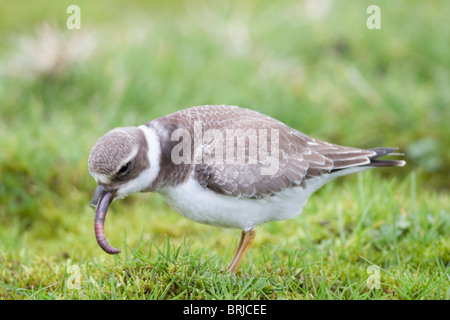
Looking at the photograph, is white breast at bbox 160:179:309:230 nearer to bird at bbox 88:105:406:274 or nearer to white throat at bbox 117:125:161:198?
bird at bbox 88:105:406:274

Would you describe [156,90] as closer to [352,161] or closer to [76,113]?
[76,113]

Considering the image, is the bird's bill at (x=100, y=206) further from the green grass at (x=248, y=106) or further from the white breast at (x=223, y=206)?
the white breast at (x=223, y=206)

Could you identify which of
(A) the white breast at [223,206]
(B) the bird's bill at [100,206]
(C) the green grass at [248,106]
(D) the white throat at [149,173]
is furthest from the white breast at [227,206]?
(B) the bird's bill at [100,206]

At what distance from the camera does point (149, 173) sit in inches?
153

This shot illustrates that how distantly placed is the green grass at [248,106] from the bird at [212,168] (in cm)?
37

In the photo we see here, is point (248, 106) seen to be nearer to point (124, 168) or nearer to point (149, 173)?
point (149, 173)

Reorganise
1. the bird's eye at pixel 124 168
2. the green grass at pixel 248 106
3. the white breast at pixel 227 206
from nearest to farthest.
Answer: the bird's eye at pixel 124 168 < the white breast at pixel 227 206 < the green grass at pixel 248 106

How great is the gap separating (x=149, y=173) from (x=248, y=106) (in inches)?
135

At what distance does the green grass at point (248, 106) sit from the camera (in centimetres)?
404

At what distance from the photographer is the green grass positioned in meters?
4.04

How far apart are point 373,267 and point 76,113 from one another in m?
4.30

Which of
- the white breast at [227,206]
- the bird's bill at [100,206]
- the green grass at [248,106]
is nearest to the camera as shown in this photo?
the bird's bill at [100,206]

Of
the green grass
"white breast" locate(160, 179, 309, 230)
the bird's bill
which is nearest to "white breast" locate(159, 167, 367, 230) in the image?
"white breast" locate(160, 179, 309, 230)
